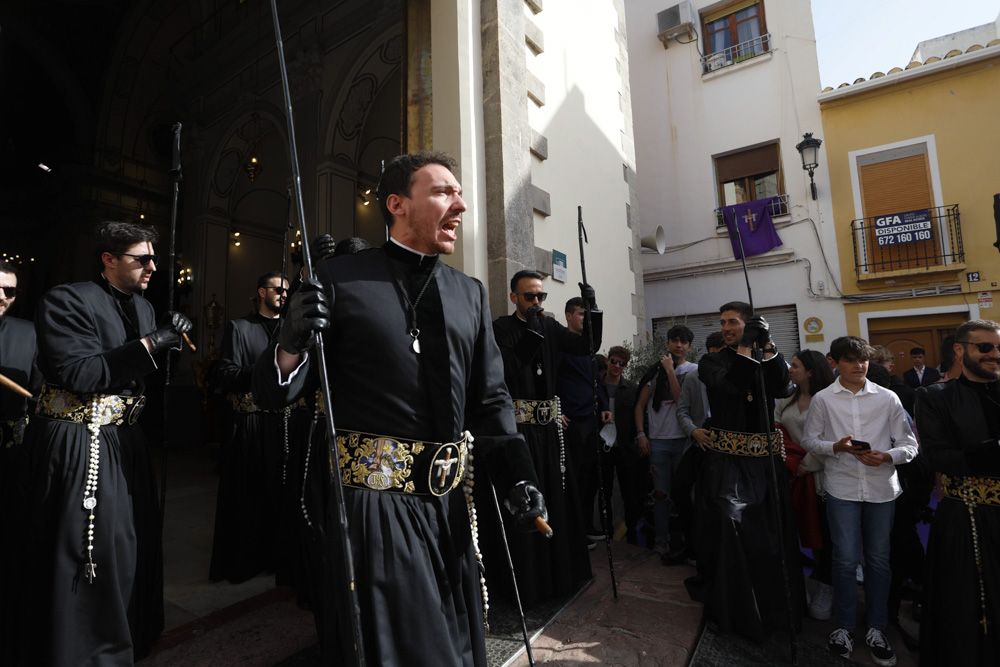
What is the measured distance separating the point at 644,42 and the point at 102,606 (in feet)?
46.4

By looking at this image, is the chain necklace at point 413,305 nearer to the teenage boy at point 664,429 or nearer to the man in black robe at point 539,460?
the man in black robe at point 539,460

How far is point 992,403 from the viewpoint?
2635 millimetres

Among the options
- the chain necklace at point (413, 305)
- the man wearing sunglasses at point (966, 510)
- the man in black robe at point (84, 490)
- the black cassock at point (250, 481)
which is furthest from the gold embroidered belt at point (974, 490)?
the man in black robe at point (84, 490)

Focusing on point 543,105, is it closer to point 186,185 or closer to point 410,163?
point 410,163

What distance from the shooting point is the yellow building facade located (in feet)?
31.8

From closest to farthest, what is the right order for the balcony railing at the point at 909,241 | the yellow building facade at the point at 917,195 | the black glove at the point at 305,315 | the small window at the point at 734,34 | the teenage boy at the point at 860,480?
the black glove at the point at 305,315 → the teenage boy at the point at 860,480 → the yellow building facade at the point at 917,195 → the balcony railing at the point at 909,241 → the small window at the point at 734,34

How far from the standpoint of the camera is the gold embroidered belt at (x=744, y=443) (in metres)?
3.27

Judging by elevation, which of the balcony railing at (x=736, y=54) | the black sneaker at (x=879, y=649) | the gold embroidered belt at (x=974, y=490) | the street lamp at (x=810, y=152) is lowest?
the black sneaker at (x=879, y=649)

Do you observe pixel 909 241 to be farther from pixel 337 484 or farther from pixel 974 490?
pixel 337 484

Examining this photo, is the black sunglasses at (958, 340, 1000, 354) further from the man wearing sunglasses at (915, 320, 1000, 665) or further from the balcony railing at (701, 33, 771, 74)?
the balcony railing at (701, 33, 771, 74)

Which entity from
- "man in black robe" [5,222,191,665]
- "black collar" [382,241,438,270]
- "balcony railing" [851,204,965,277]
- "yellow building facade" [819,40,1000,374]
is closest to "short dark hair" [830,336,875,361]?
"black collar" [382,241,438,270]

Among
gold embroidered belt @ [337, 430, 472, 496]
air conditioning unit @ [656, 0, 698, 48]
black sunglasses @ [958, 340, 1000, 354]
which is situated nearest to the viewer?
gold embroidered belt @ [337, 430, 472, 496]

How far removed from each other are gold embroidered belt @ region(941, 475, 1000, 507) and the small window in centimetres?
1154

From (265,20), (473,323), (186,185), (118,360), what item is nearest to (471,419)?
(473,323)
